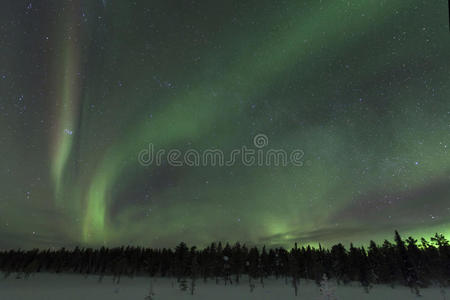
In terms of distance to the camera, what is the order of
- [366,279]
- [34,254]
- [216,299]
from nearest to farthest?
[216,299]
[366,279]
[34,254]

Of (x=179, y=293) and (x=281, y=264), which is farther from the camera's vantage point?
(x=281, y=264)

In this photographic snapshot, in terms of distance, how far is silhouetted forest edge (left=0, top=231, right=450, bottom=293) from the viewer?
6519 centimetres

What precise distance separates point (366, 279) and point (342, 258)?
36.1 feet

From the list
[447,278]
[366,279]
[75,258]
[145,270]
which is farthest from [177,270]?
[447,278]

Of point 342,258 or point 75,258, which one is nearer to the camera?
point 342,258

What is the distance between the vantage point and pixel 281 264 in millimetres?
87062

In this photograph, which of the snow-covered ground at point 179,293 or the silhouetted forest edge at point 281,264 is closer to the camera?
the snow-covered ground at point 179,293

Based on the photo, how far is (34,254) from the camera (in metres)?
111

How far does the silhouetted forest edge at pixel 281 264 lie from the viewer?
65.2 m

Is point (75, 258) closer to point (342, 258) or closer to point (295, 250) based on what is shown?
point (295, 250)

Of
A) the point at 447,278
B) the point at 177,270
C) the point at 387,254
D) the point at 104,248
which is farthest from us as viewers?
the point at 104,248

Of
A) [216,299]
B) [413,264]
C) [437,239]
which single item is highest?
[437,239]

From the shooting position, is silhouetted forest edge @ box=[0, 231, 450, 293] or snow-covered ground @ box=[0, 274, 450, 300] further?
silhouetted forest edge @ box=[0, 231, 450, 293]

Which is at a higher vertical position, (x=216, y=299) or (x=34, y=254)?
(x=34, y=254)
